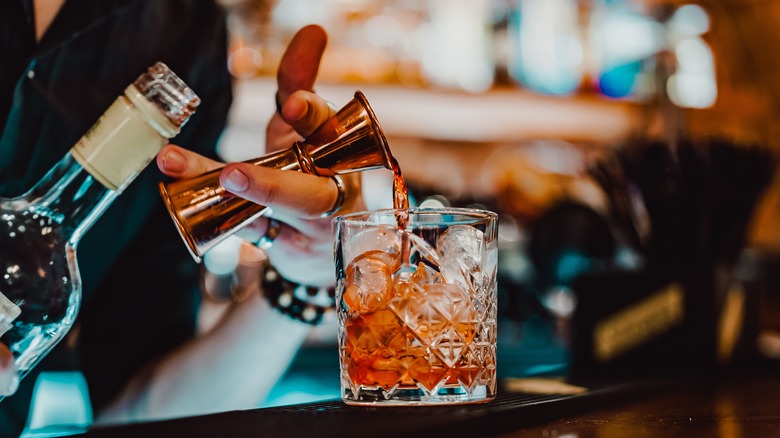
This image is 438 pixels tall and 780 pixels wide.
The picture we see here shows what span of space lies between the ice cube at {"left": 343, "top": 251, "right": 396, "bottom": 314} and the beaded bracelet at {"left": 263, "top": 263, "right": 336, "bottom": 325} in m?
0.36

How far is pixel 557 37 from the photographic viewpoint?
127 inches

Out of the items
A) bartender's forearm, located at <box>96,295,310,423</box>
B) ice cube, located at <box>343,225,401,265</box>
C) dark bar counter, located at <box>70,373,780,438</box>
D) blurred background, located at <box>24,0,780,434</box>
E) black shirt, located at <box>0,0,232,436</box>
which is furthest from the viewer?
blurred background, located at <box>24,0,780,434</box>

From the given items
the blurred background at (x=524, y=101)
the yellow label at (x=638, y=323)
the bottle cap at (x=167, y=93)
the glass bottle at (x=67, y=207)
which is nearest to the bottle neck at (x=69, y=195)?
the glass bottle at (x=67, y=207)

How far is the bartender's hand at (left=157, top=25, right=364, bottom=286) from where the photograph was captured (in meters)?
0.64

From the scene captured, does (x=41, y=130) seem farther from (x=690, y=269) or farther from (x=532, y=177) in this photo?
(x=532, y=177)

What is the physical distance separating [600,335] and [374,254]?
0.65 metres

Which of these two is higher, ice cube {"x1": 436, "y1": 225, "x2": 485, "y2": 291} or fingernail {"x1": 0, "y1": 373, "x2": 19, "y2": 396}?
ice cube {"x1": 436, "y1": 225, "x2": 485, "y2": 291}

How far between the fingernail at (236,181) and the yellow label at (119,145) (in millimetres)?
58

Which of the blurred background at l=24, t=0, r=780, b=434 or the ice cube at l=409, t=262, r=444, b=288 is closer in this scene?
the ice cube at l=409, t=262, r=444, b=288

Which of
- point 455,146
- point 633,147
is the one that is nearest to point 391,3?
point 455,146

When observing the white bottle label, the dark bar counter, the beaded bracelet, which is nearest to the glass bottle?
the white bottle label

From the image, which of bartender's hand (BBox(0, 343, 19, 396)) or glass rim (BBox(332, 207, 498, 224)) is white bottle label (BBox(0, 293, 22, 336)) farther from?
glass rim (BBox(332, 207, 498, 224))

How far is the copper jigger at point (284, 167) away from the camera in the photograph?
634mm

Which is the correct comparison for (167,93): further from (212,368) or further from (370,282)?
(212,368)
